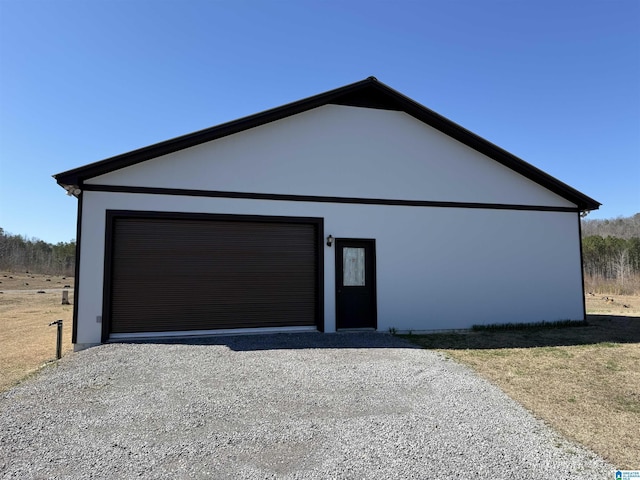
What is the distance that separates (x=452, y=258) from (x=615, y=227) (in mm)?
60692

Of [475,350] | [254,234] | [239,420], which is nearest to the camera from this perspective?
[239,420]

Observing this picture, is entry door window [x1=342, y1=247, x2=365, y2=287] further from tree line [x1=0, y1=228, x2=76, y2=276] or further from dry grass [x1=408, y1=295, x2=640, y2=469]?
tree line [x1=0, y1=228, x2=76, y2=276]

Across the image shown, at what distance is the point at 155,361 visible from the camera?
6711mm

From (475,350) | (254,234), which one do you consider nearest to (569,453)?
(475,350)

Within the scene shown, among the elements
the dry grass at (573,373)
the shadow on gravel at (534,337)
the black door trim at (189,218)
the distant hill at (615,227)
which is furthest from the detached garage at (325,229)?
the distant hill at (615,227)

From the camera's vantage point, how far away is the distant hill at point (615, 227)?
176 feet

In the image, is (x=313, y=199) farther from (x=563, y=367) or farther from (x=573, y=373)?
(x=573, y=373)

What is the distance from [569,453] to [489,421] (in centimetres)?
83

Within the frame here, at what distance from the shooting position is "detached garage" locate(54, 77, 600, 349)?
8484 mm

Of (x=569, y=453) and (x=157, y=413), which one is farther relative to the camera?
(x=157, y=413)

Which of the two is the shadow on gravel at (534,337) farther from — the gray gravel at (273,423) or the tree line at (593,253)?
the tree line at (593,253)

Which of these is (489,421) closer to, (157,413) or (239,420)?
(239,420)

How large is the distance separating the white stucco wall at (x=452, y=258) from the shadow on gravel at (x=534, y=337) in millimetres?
701

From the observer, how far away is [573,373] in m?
6.18
